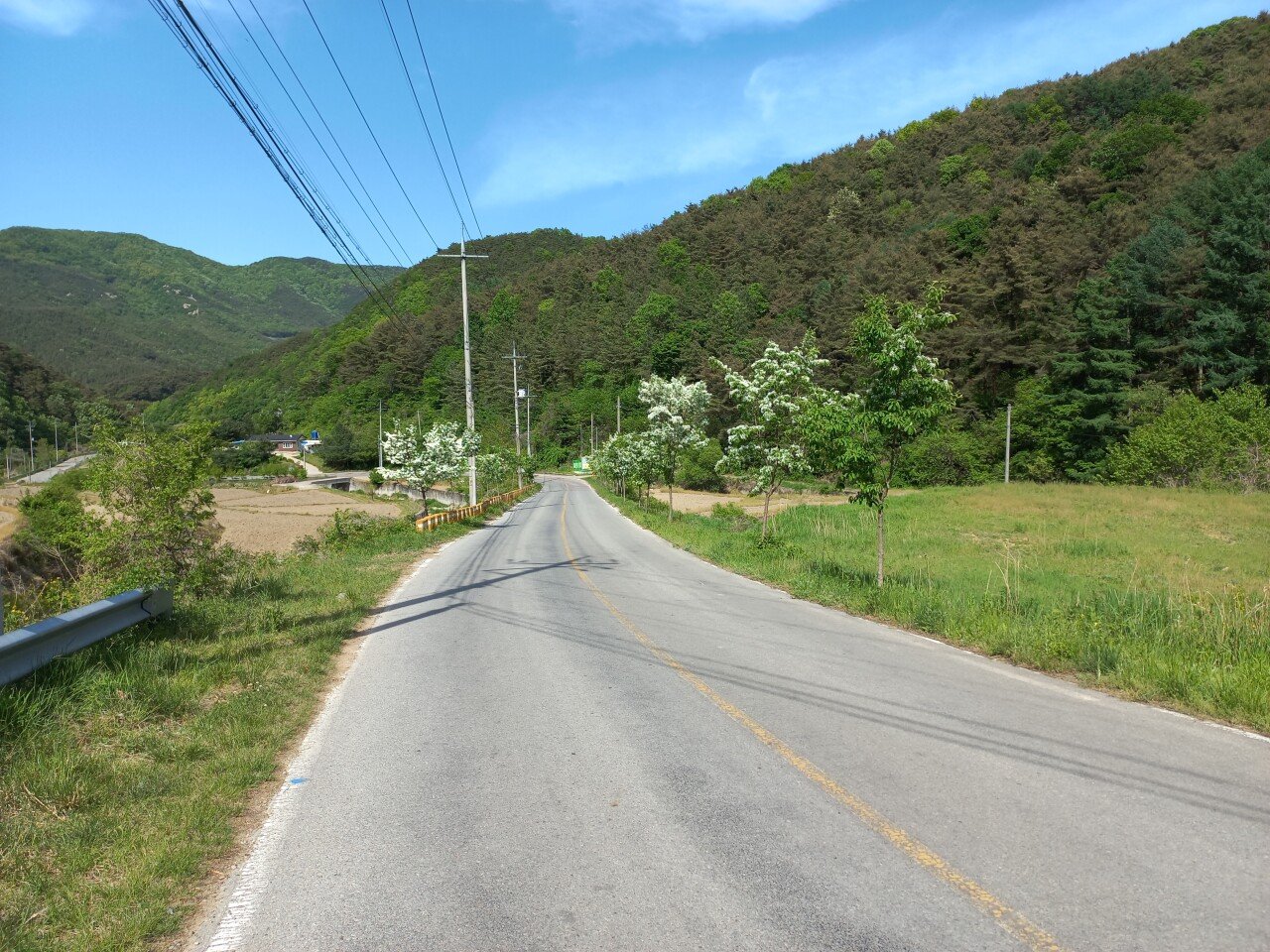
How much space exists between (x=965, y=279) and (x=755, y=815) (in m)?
76.2

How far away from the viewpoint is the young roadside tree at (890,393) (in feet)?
41.8

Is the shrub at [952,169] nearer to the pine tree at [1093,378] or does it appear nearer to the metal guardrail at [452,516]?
the pine tree at [1093,378]

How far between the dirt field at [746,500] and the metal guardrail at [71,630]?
38403 mm

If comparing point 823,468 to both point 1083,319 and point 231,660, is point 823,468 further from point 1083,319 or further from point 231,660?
point 1083,319

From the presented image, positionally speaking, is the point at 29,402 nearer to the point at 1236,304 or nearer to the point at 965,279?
the point at 965,279

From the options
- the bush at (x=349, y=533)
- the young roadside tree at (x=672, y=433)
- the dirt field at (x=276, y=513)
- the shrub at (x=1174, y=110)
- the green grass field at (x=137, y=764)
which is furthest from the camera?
the shrub at (x=1174, y=110)

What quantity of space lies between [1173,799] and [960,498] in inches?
1642

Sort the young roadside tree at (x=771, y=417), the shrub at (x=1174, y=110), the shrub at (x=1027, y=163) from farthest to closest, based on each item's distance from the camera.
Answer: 1. the shrub at (x=1027, y=163)
2. the shrub at (x=1174, y=110)
3. the young roadside tree at (x=771, y=417)

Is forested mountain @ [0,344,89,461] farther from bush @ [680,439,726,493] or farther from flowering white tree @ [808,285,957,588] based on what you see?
flowering white tree @ [808,285,957,588]

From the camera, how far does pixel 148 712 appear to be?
6.38 m

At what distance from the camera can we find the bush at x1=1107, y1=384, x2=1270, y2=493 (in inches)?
1651

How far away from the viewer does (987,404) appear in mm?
70625

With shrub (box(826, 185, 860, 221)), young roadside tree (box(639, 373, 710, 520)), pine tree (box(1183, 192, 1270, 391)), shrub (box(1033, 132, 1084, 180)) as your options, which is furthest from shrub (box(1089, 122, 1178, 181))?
young roadside tree (box(639, 373, 710, 520))

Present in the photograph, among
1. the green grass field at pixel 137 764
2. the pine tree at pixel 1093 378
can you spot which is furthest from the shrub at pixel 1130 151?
the green grass field at pixel 137 764
